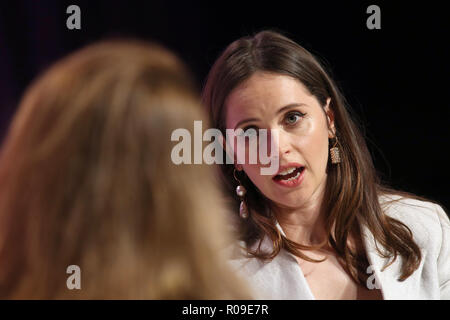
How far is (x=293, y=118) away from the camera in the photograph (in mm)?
1411

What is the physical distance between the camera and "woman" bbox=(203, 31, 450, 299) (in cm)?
140

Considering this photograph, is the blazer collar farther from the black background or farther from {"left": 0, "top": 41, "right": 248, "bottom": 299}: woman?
{"left": 0, "top": 41, "right": 248, "bottom": 299}: woman

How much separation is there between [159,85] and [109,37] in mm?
890

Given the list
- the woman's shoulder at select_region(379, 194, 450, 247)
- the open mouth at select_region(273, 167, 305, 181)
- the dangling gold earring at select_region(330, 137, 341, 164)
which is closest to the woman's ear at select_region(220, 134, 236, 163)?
the open mouth at select_region(273, 167, 305, 181)

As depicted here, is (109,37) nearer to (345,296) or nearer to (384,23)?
(384,23)

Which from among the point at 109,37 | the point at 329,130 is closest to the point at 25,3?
the point at 109,37

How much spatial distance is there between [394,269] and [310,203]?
0.95ft

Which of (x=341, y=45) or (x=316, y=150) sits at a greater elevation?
(x=341, y=45)

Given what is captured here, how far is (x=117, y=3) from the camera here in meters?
1.59

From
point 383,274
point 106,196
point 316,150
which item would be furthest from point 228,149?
point 106,196

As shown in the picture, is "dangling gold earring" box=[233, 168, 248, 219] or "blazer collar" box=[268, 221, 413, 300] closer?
"blazer collar" box=[268, 221, 413, 300]

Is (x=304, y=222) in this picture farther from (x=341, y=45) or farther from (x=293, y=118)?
(x=341, y=45)

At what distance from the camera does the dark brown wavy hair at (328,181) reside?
1.45 m

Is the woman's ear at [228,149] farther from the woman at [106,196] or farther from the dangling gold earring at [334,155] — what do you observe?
the woman at [106,196]
